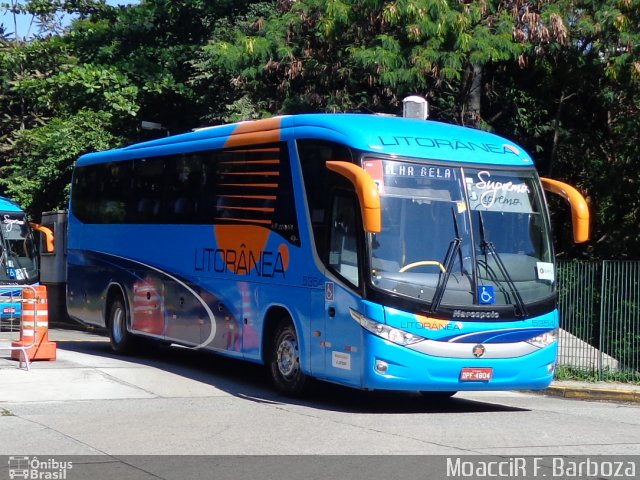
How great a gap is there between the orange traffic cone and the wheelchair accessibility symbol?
7.29 meters

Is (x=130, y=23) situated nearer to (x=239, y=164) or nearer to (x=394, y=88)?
(x=394, y=88)

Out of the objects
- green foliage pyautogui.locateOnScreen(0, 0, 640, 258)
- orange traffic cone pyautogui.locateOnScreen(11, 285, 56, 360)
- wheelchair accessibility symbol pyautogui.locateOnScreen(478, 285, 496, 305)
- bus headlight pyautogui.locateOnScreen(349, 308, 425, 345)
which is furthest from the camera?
green foliage pyautogui.locateOnScreen(0, 0, 640, 258)

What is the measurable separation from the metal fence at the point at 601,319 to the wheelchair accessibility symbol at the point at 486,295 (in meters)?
6.04

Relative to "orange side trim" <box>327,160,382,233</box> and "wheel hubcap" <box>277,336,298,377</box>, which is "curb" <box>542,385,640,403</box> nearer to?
"wheel hubcap" <box>277,336,298,377</box>

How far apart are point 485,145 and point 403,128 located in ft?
3.69

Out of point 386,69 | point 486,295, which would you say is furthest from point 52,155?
point 486,295

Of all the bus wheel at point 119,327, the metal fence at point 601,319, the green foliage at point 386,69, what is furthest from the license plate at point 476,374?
the green foliage at point 386,69

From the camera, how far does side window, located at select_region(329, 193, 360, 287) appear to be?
11.9 metres

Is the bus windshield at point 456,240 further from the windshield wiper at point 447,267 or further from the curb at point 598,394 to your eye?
the curb at point 598,394

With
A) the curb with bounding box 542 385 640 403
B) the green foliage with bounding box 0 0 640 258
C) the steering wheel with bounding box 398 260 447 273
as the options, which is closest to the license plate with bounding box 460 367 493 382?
the steering wheel with bounding box 398 260 447 273

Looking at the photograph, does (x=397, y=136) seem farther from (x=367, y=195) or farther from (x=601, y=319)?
(x=601, y=319)

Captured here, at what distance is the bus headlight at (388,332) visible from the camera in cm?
1159

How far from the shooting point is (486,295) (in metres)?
12.0
